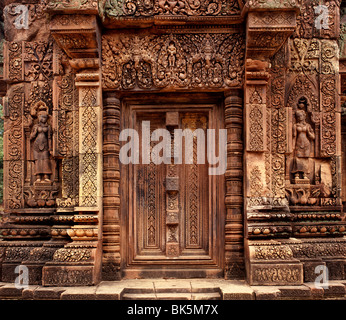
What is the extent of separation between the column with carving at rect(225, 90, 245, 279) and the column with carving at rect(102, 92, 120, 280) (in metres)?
1.54

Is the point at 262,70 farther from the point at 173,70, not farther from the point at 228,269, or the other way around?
the point at 228,269

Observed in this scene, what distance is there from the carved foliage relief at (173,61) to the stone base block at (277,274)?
97.4 inches

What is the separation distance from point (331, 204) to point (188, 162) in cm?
212

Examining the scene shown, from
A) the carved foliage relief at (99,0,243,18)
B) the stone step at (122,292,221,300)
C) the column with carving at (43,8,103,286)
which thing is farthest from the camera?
the carved foliage relief at (99,0,243,18)

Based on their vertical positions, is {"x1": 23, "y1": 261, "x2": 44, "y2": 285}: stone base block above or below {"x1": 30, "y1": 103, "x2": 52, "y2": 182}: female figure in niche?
below

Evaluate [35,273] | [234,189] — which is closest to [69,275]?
[35,273]

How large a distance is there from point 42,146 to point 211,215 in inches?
102

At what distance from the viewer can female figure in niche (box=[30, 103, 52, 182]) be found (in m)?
5.29

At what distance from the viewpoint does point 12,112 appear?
5.40 m

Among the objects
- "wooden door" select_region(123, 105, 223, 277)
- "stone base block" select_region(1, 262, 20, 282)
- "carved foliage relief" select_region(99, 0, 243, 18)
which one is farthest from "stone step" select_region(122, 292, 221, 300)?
"carved foliage relief" select_region(99, 0, 243, 18)

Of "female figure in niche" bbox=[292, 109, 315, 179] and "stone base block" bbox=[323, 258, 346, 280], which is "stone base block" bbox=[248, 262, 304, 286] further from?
"female figure in niche" bbox=[292, 109, 315, 179]

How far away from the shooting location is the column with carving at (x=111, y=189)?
16.8 feet

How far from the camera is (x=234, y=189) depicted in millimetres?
5195

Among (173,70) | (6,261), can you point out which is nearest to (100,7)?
(173,70)
